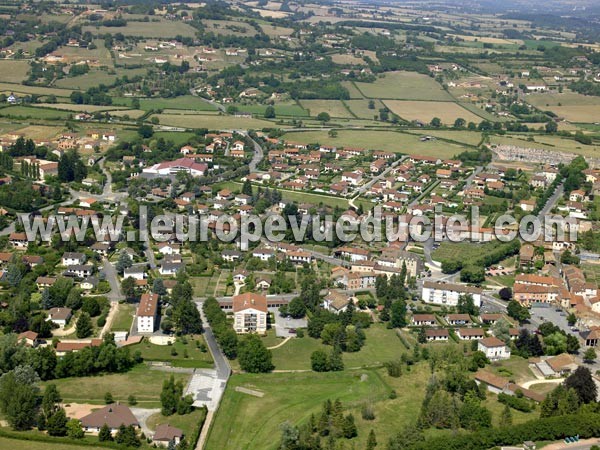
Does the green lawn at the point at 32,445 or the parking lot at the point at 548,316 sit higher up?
the green lawn at the point at 32,445

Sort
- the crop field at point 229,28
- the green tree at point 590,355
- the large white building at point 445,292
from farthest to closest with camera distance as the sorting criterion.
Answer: the crop field at point 229,28, the large white building at point 445,292, the green tree at point 590,355

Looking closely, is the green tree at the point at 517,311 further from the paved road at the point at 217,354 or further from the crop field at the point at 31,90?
the crop field at the point at 31,90

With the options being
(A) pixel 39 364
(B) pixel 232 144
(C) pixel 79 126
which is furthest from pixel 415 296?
(C) pixel 79 126

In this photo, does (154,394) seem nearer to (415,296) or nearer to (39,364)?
(39,364)

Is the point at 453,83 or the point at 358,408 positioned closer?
the point at 358,408

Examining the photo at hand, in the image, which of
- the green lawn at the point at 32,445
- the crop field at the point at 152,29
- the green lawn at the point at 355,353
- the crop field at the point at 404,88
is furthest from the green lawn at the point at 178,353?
the crop field at the point at 152,29

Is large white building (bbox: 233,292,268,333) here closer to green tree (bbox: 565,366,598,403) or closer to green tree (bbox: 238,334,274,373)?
green tree (bbox: 238,334,274,373)

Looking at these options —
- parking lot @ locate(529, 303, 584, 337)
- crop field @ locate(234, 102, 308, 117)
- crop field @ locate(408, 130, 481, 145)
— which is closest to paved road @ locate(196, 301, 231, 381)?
parking lot @ locate(529, 303, 584, 337)

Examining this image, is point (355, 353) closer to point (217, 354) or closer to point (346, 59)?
point (217, 354)
